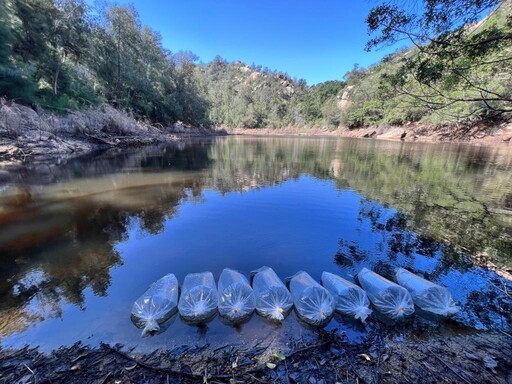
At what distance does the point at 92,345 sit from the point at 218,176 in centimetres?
1197

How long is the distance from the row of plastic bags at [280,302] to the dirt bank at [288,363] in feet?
1.46

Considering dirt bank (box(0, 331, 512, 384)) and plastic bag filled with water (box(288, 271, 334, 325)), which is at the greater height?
plastic bag filled with water (box(288, 271, 334, 325))

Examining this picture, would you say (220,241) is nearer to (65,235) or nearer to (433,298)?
(65,235)

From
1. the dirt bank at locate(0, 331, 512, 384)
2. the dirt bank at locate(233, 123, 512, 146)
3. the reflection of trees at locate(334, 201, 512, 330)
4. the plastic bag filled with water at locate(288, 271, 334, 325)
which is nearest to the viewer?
the dirt bank at locate(0, 331, 512, 384)

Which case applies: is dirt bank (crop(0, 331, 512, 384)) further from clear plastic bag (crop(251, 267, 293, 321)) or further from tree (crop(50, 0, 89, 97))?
tree (crop(50, 0, 89, 97))

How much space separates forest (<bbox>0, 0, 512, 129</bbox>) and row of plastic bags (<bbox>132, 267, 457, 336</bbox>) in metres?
3.48

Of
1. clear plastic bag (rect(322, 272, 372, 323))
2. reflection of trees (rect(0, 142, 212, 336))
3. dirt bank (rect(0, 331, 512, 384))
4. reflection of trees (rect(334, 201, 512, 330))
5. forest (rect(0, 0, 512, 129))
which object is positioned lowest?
reflection of trees (rect(0, 142, 212, 336))

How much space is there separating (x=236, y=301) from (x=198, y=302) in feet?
1.94

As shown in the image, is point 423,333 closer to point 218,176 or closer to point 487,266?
point 487,266

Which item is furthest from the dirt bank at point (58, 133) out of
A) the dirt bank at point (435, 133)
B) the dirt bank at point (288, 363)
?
the dirt bank at point (435, 133)

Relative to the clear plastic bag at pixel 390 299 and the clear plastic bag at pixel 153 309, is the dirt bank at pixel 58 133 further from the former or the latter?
the clear plastic bag at pixel 390 299

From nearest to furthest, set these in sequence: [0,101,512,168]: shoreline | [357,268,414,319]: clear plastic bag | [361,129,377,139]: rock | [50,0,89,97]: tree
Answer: [357,268,414,319]: clear plastic bag, [0,101,512,168]: shoreline, [50,0,89,97]: tree, [361,129,377,139]: rock

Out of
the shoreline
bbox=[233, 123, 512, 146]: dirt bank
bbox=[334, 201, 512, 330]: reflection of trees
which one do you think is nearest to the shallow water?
bbox=[334, 201, 512, 330]: reflection of trees

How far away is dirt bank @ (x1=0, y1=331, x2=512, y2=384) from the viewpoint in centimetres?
288
